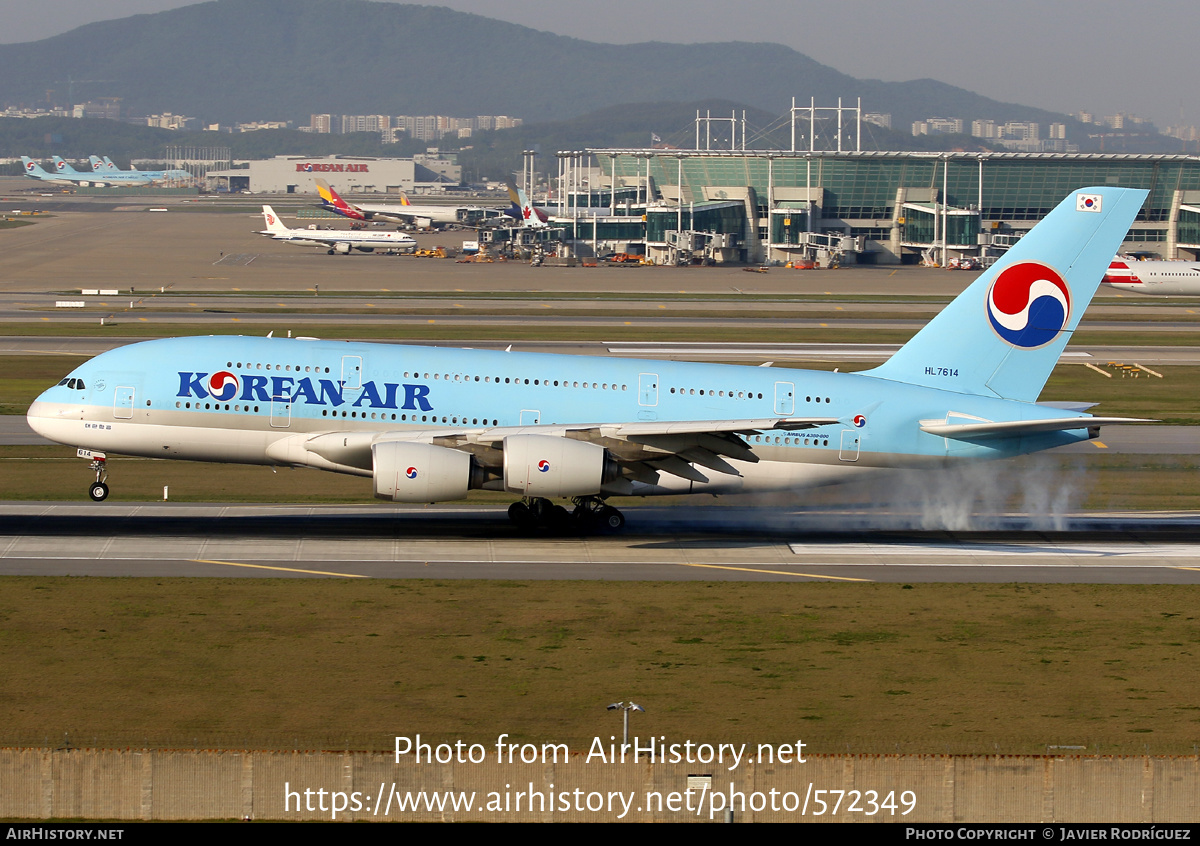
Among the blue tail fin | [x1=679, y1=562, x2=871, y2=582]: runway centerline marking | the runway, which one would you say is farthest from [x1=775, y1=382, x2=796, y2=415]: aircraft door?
[x1=679, y1=562, x2=871, y2=582]: runway centerline marking

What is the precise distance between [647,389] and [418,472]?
7.97 m

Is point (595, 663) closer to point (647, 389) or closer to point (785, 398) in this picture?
point (647, 389)

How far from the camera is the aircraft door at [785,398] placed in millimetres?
40094

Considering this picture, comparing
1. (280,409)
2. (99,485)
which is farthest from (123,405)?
(280,409)

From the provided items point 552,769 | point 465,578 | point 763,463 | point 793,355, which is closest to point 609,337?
point 793,355

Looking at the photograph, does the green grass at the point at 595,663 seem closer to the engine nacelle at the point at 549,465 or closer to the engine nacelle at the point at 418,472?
the engine nacelle at the point at 418,472

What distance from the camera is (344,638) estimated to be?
93.9ft

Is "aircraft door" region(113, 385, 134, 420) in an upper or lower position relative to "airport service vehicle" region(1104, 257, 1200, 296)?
lower

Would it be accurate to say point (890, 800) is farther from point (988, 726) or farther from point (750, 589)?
point (750, 589)

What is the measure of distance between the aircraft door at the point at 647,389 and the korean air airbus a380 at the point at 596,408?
0.06m

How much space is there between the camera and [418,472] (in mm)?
36250

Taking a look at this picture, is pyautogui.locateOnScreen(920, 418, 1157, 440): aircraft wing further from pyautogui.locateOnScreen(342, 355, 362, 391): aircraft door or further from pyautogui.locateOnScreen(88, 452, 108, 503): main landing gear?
pyautogui.locateOnScreen(88, 452, 108, 503): main landing gear

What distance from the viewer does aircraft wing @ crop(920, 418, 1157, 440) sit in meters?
38.4

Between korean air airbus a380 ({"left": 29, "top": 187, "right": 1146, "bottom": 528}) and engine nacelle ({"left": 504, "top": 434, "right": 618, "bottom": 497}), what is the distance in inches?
2.3
